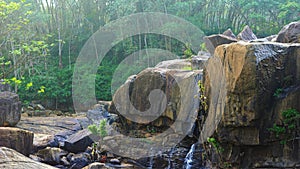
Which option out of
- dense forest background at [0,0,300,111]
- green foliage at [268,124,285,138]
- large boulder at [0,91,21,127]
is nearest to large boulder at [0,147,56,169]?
green foliage at [268,124,285,138]

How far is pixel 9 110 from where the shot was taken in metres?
11.8

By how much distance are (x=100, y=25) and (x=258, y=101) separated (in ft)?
70.4

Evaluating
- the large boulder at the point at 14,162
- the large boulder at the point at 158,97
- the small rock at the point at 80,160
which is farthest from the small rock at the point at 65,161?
the large boulder at the point at 14,162

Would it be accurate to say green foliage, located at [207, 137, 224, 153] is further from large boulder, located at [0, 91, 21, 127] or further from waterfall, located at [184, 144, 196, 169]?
large boulder, located at [0, 91, 21, 127]

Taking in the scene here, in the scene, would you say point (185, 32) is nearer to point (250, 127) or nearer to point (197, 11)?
point (197, 11)

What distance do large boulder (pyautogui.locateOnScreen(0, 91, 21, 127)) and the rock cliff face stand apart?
7.89 metres

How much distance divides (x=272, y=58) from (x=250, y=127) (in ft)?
3.96

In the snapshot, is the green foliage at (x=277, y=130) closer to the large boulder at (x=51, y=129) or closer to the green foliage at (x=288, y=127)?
the green foliage at (x=288, y=127)

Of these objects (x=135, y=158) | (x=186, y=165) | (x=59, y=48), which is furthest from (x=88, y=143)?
(x=59, y=48)

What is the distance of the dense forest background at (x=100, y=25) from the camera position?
20344 millimetres

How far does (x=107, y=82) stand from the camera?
2262 cm

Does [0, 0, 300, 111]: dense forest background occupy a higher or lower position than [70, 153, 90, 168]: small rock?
higher

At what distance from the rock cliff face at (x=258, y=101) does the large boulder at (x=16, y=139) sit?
4355 mm

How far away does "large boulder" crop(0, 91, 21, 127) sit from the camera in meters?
11.6
